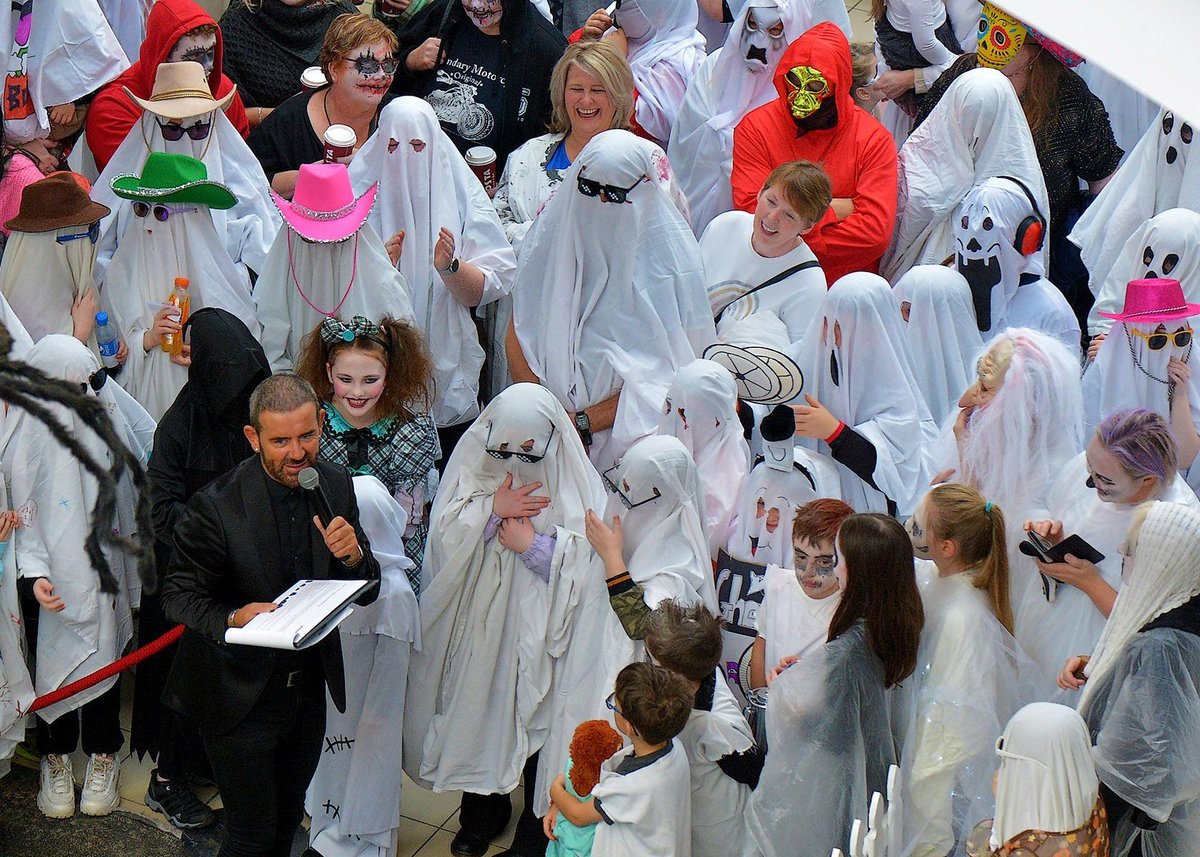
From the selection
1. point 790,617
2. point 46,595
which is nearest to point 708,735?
point 790,617

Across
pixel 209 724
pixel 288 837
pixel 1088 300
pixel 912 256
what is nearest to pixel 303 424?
pixel 209 724

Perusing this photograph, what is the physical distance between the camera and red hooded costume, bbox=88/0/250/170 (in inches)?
207

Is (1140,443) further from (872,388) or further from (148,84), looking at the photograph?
(148,84)

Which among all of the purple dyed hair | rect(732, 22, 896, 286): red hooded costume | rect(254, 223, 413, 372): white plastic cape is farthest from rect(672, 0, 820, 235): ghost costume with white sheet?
the purple dyed hair

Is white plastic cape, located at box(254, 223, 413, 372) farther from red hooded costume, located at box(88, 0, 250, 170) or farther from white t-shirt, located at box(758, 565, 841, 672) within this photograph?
white t-shirt, located at box(758, 565, 841, 672)

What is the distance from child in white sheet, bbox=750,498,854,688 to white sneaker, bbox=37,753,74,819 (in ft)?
7.90

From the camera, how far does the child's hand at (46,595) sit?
4.44 metres

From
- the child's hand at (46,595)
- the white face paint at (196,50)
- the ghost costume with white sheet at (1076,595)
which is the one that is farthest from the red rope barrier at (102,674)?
the ghost costume with white sheet at (1076,595)

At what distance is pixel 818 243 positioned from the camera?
17.7 ft

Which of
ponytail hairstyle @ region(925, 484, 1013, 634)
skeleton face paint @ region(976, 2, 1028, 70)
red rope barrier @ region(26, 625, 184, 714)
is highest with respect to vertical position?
skeleton face paint @ region(976, 2, 1028, 70)

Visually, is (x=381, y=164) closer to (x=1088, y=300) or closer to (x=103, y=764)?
(x=103, y=764)

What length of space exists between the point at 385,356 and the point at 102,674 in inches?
55.2

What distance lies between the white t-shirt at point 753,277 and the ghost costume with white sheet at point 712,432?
64 cm

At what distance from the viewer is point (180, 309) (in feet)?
15.8
